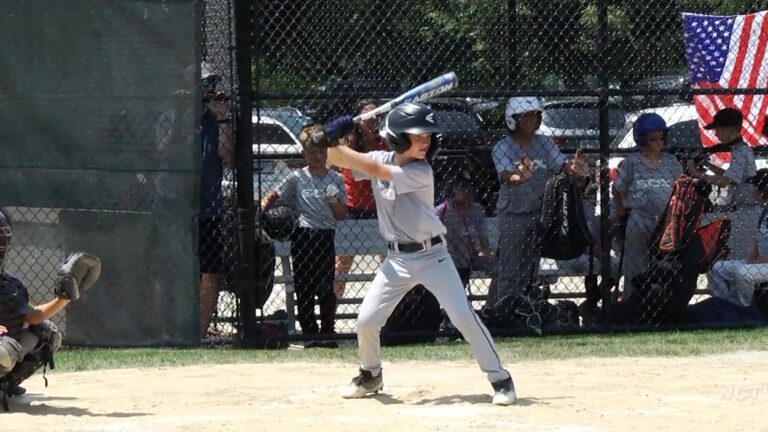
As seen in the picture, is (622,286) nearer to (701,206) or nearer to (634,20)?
(701,206)

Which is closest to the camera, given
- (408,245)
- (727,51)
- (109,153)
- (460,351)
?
(408,245)

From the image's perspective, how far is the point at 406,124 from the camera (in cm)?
661

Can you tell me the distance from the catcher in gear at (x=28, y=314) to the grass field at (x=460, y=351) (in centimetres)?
155

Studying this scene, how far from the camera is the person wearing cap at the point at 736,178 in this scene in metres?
9.96

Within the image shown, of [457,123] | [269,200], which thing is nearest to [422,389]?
[269,200]

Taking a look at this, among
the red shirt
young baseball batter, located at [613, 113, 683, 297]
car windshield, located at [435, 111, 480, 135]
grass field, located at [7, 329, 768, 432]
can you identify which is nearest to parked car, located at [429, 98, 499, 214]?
car windshield, located at [435, 111, 480, 135]

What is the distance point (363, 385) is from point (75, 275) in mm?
1560

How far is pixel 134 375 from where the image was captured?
7.90 m

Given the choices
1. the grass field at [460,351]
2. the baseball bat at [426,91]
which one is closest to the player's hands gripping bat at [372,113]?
the baseball bat at [426,91]

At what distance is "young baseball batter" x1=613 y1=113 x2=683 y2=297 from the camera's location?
9.84m

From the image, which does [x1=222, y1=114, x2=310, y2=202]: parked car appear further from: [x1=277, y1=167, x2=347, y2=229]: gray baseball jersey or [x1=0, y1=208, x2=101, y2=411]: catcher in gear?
[x1=0, y1=208, x2=101, y2=411]: catcher in gear

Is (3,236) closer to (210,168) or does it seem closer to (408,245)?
(408,245)

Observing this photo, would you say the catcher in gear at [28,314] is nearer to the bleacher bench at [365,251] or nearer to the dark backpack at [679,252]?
the bleacher bench at [365,251]

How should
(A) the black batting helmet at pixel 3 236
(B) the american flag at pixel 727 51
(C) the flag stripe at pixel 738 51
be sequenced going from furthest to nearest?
(C) the flag stripe at pixel 738 51 → (B) the american flag at pixel 727 51 → (A) the black batting helmet at pixel 3 236
